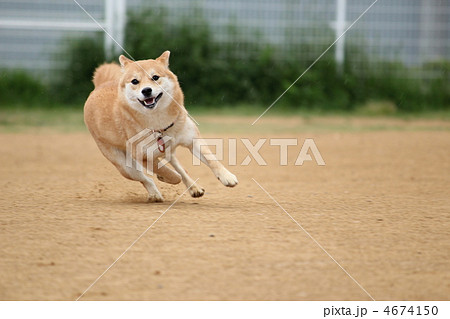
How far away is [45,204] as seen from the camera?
5676 millimetres

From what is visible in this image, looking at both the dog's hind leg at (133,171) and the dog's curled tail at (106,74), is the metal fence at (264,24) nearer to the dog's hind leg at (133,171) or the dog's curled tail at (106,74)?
the dog's curled tail at (106,74)

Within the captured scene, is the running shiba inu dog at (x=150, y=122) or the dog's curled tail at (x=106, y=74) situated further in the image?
the dog's curled tail at (x=106, y=74)

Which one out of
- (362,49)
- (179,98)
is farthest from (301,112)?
(179,98)

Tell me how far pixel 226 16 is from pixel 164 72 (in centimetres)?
951

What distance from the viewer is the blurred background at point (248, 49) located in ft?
47.6

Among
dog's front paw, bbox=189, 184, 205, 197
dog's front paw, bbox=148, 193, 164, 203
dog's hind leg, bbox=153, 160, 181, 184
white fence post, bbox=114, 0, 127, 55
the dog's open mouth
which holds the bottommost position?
dog's front paw, bbox=148, 193, 164, 203

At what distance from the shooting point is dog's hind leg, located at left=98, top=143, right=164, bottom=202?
584cm

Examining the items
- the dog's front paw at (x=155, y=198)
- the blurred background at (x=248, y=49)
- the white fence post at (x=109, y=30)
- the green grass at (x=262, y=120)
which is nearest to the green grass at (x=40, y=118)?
the green grass at (x=262, y=120)

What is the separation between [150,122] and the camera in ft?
18.4

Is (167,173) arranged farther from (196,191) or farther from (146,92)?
(146,92)

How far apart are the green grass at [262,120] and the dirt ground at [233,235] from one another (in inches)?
166

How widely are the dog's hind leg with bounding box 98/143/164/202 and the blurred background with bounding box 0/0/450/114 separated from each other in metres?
8.51

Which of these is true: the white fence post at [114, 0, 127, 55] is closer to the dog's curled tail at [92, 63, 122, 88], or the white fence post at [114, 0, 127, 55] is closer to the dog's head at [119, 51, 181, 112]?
the dog's curled tail at [92, 63, 122, 88]

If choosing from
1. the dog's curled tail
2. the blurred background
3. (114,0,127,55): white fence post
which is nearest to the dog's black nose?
the dog's curled tail
